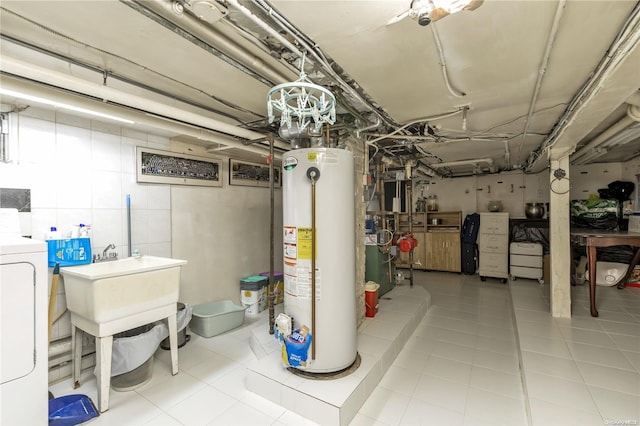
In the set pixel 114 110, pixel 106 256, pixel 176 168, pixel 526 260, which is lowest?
pixel 526 260

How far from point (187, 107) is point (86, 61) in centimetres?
81

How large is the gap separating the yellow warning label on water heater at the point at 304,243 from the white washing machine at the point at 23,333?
5.14 feet

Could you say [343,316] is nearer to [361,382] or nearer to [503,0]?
[361,382]

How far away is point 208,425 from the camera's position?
1918mm

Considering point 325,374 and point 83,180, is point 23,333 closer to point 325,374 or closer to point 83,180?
point 83,180

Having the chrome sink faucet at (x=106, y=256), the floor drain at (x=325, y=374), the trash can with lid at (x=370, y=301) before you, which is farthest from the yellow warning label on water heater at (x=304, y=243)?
the chrome sink faucet at (x=106, y=256)

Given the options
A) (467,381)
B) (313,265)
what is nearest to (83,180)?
(313,265)

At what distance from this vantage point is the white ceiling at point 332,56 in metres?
1.38

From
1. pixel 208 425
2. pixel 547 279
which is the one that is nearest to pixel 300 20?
pixel 208 425

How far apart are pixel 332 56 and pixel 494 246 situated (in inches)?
228

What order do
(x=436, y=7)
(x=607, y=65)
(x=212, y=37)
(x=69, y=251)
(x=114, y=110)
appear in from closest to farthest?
1. (x=436, y=7)
2. (x=212, y=37)
3. (x=607, y=65)
4. (x=114, y=110)
5. (x=69, y=251)

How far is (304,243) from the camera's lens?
2.13m

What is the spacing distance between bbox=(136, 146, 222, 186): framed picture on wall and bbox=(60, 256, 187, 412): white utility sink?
105 cm

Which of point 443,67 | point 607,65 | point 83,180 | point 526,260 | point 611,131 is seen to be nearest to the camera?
point 607,65
